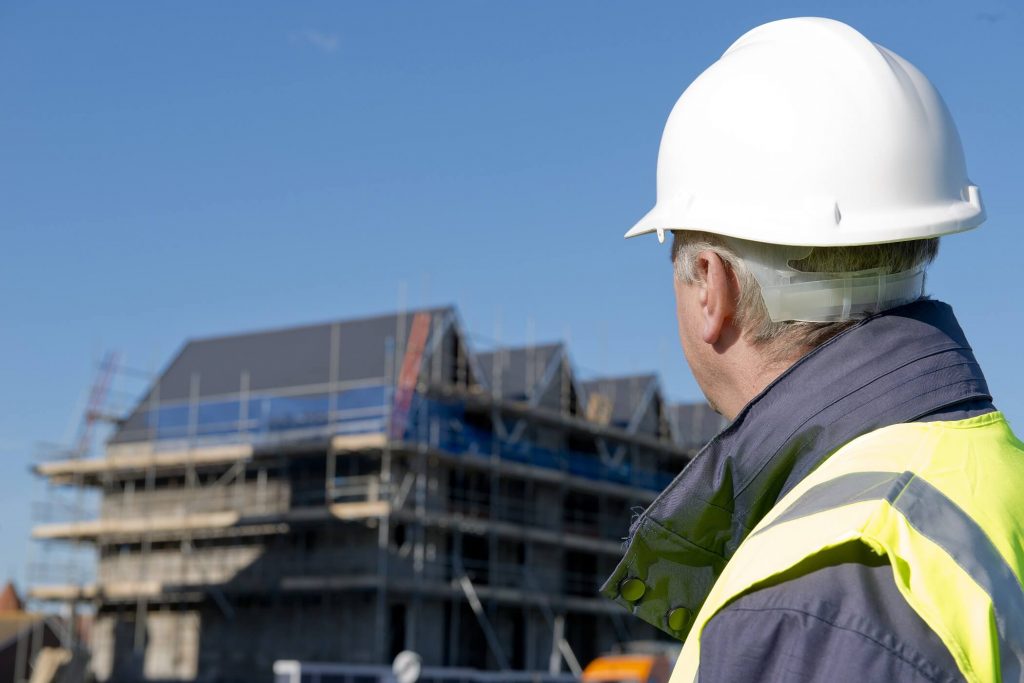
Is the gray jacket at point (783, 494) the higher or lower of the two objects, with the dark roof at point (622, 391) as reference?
lower

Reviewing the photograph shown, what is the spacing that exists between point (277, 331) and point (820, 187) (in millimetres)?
34736

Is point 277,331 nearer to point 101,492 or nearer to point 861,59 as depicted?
A: point 101,492

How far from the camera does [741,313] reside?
1287mm

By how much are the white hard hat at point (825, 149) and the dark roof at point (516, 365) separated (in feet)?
110

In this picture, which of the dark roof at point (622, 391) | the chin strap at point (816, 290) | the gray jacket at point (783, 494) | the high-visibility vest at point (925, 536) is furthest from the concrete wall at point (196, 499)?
the high-visibility vest at point (925, 536)

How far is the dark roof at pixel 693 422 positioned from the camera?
139 ft

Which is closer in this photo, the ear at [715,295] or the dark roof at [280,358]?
the ear at [715,295]

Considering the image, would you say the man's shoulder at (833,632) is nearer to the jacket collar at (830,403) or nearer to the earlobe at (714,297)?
the jacket collar at (830,403)

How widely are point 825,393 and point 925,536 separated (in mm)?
263

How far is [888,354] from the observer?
1188 mm

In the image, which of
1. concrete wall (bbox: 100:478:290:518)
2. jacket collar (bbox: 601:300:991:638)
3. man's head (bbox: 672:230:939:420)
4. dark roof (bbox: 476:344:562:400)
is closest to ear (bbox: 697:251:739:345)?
man's head (bbox: 672:230:939:420)

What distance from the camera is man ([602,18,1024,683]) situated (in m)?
0.91

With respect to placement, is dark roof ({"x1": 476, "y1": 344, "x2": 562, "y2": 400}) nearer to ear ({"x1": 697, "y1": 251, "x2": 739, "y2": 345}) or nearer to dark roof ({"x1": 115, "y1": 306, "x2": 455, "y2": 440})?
dark roof ({"x1": 115, "y1": 306, "x2": 455, "y2": 440})

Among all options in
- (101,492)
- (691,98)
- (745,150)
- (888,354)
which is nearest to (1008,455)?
(888,354)
